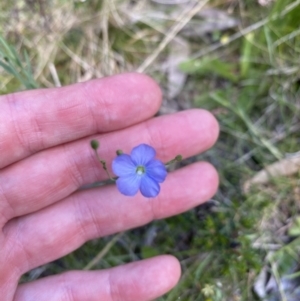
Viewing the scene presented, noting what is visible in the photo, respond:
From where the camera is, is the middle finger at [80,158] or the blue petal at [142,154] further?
the middle finger at [80,158]

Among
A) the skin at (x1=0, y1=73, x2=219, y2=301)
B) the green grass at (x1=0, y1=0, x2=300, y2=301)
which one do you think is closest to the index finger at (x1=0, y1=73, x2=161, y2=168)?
the skin at (x1=0, y1=73, x2=219, y2=301)

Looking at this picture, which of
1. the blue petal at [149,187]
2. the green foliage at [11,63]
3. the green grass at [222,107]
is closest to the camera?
the blue petal at [149,187]

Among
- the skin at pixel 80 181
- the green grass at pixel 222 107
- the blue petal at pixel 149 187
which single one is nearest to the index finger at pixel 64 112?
the skin at pixel 80 181

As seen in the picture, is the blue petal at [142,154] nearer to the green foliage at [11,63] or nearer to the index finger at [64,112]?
Result: the index finger at [64,112]

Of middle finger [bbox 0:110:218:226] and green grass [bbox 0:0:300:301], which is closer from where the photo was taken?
middle finger [bbox 0:110:218:226]

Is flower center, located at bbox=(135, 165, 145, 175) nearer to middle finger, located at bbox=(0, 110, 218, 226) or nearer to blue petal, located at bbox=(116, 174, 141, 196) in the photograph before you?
blue petal, located at bbox=(116, 174, 141, 196)
